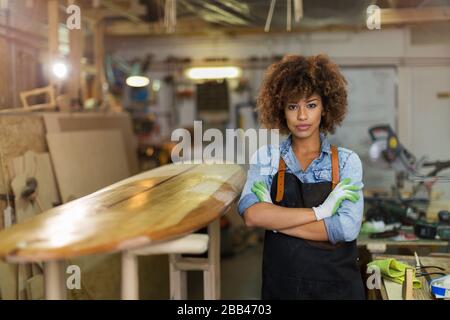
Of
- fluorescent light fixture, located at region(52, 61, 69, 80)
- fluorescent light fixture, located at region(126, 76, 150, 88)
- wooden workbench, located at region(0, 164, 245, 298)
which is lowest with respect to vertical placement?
wooden workbench, located at region(0, 164, 245, 298)

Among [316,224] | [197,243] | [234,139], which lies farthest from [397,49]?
[197,243]

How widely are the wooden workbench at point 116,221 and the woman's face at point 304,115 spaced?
0.43 metres

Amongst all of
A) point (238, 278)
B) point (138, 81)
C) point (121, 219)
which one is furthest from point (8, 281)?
point (138, 81)

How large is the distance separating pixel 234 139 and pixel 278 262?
156 inches

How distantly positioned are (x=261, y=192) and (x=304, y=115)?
14.6 inches

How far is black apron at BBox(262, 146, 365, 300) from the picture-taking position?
189cm

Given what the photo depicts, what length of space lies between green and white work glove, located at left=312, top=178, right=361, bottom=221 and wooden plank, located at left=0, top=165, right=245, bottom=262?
1.27ft

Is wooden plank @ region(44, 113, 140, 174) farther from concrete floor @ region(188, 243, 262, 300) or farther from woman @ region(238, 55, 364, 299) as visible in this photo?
woman @ region(238, 55, 364, 299)

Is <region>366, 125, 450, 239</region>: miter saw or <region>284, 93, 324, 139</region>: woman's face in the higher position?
<region>284, 93, 324, 139</region>: woman's face

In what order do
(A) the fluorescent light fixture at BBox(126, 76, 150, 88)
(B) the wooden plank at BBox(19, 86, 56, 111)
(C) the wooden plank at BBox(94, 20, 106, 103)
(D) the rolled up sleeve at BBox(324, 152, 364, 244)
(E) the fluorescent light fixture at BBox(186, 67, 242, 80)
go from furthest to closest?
(E) the fluorescent light fixture at BBox(186, 67, 242, 80) → (A) the fluorescent light fixture at BBox(126, 76, 150, 88) → (C) the wooden plank at BBox(94, 20, 106, 103) → (B) the wooden plank at BBox(19, 86, 56, 111) → (D) the rolled up sleeve at BBox(324, 152, 364, 244)

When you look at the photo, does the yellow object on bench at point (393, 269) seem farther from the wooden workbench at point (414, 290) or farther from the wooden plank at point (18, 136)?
the wooden plank at point (18, 136)

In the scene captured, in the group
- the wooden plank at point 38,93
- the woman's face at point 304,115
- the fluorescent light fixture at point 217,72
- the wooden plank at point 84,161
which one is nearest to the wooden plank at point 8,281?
the wooden plank at point 84,161

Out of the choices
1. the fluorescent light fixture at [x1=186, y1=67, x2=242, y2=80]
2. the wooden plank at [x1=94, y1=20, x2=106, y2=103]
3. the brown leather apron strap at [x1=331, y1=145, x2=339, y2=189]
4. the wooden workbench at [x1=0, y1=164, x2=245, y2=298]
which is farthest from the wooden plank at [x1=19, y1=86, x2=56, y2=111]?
the fluorescent light fixture at [x1=186, y1=67, x2=242, y2=80]
